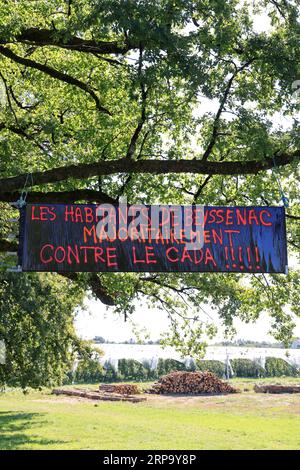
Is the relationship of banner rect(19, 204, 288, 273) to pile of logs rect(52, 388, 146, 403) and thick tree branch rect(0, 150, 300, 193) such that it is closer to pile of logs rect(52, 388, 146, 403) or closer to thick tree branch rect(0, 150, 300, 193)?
thick tree branch rect(0, 150, 300, 193)

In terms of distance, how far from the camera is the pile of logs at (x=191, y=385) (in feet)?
98.8

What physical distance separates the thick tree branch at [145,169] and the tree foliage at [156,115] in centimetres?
2

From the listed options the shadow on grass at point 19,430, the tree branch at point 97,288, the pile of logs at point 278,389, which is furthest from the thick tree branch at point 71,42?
the pile of logs at point 278,389

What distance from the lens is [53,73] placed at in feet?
38.7

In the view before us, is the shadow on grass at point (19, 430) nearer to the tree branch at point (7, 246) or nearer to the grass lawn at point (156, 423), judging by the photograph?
the grass lawn at point (156, 423)

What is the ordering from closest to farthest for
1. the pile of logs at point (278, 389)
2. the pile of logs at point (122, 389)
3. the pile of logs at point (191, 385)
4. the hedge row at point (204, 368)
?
1. the pile of logs at point (278, 389)
2. the pile of logs at point (122, 389)
3. the pile of logs at point (191, 385)
4. the hedge row at point (204, 368)

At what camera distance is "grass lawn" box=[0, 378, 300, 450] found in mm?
13707

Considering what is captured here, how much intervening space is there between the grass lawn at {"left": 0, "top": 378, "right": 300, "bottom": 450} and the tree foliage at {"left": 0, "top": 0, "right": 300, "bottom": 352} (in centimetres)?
290

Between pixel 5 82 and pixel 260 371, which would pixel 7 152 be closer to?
pixel 5 82

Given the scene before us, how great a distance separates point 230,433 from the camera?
15516 mm

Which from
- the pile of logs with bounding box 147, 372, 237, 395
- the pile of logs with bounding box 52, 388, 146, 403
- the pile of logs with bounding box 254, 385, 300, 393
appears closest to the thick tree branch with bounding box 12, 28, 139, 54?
the pile of logs with bounding box 52, 388, 146, 403

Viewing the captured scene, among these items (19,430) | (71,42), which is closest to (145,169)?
(71,42)
